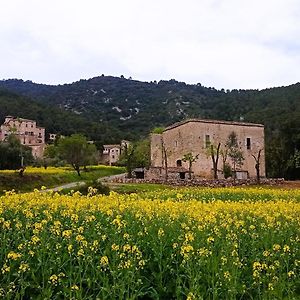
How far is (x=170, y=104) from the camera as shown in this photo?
414 feet

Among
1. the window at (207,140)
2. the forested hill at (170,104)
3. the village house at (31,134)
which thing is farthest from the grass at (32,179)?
the village house at (31,134)

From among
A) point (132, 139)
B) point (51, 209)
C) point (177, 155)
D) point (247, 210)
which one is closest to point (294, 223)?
point (247, 210)

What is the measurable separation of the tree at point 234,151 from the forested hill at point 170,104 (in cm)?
614

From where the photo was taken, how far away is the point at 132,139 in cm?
10581

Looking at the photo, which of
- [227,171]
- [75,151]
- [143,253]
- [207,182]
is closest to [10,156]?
[75,151]

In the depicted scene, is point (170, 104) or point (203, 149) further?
point (170, 104)

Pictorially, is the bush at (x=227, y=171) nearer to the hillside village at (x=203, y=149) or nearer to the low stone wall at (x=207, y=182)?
the hillside village at (x=203, y=149)

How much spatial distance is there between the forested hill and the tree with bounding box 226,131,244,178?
20.1ft

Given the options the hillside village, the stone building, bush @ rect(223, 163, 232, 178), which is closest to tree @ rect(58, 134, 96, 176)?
the hillside village

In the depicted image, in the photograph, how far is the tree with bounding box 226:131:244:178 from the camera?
60.1m

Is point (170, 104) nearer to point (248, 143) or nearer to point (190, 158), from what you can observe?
point (248, 143)

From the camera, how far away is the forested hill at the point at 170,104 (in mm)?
69438

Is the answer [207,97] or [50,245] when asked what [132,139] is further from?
[50,245]

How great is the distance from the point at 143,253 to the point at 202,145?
172ft
